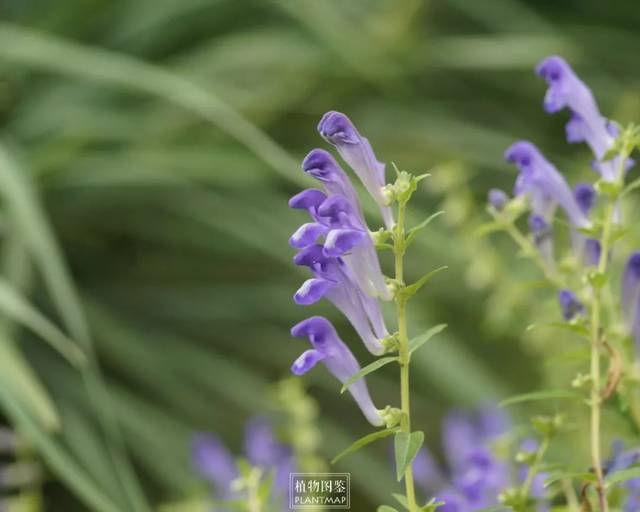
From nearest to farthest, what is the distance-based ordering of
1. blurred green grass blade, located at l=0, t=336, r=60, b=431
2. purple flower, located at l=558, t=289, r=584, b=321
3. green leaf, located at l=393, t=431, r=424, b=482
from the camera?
green leaf, located at l=393, t=431, r=424, b=482 < purple flower, located at l=558, t=289, r=584, b=321 < blurred green grass blade, located at l=0, t=336, r=60, b=431

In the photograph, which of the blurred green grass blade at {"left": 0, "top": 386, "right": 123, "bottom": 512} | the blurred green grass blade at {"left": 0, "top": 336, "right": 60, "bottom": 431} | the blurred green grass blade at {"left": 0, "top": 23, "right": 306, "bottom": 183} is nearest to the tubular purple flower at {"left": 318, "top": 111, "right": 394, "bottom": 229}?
the blurred green grass blade at {"left": 0, "top": 386, "right": 123, "bottom": 512}

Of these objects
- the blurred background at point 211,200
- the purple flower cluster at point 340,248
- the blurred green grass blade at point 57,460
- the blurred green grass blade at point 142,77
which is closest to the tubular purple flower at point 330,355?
the purple flower cluster at point 340,248

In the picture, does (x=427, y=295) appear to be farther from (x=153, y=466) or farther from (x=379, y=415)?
(x=379, y=415)

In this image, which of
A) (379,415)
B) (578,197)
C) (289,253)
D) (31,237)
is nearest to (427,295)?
(289,253)

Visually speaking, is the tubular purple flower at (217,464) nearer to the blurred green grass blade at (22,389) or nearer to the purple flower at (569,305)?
the blurred green grass blade at (22,389)

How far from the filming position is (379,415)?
1.51ft

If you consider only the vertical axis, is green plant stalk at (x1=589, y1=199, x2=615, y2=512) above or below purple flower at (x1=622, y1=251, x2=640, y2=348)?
below

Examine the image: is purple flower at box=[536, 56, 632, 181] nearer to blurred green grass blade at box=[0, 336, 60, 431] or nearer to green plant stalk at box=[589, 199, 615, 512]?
green plant stalk at box=[589, 199, 615, 512]

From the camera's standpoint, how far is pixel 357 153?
1.59ft

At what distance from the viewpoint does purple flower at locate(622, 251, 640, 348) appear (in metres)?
0.56

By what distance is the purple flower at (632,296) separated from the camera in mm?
558

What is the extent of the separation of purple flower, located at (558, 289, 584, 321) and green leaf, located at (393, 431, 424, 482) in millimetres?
152

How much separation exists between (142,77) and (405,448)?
0.98 meters

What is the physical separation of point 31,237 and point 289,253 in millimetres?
426
